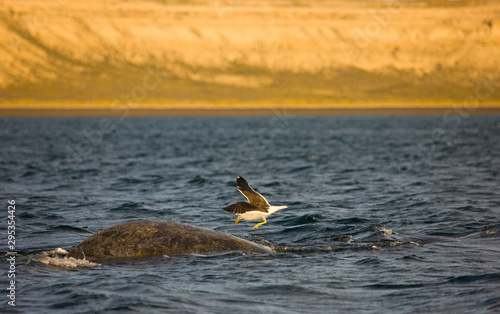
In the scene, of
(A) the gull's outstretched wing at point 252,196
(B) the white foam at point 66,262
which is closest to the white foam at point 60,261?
(B) the white foam at point 66,262

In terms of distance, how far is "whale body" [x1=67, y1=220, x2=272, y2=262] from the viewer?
12.2 metres

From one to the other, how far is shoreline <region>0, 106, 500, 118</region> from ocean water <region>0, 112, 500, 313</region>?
98445 mm

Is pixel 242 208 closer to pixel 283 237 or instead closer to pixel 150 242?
pixel 150 242

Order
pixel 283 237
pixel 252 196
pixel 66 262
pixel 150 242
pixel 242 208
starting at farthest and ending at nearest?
pixel 283 237, pixel 150 242, pixel 66 262, pixel 252 196, pixel 242 208

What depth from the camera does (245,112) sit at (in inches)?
5512

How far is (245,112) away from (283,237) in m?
125

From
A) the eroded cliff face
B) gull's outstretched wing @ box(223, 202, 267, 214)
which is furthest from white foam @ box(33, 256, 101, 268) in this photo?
the eroded cliff face

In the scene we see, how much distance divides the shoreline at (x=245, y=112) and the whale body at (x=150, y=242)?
117 meters

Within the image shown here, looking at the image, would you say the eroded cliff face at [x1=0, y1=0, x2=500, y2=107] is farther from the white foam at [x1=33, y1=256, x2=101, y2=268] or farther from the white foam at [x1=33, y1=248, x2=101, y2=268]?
the white foam at [x1=33, y1=256, x2=101, y2=268]

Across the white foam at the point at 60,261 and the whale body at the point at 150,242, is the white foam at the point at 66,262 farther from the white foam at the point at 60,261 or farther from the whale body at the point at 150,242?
the whale body at the point at 150,242

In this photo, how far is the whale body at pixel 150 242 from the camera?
480 inches

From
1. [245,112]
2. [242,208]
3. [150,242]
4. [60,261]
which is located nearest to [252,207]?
[242,208]

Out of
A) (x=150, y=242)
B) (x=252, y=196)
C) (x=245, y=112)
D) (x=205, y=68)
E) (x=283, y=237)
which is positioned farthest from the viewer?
(x=205, y=68)

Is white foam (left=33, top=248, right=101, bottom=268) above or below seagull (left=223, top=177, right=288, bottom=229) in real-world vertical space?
below
